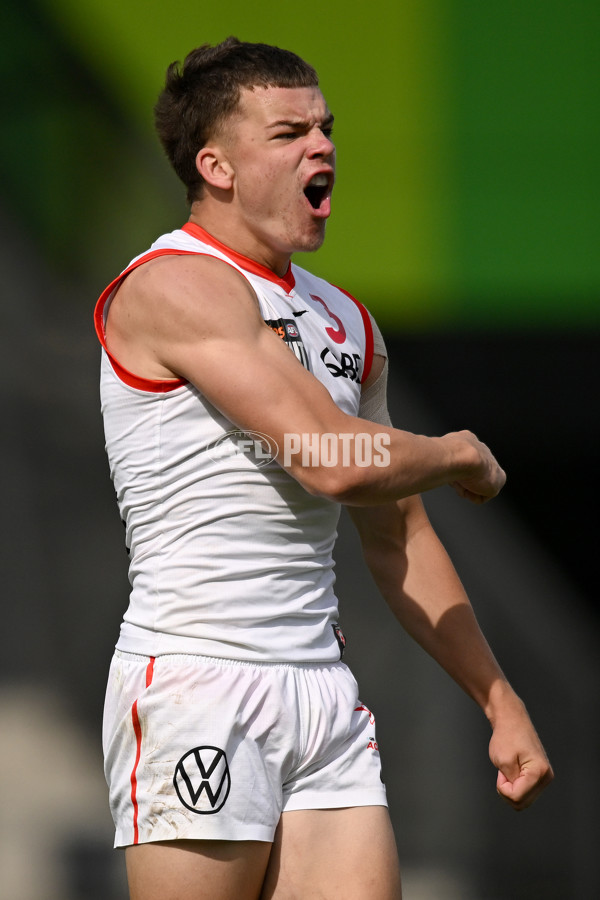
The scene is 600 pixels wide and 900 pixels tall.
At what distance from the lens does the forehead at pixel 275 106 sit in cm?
169

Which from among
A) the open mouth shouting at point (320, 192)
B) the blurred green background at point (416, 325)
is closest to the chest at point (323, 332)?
the open mouth shouting at point (320, 192)

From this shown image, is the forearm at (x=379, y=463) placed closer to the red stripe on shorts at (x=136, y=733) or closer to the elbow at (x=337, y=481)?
the elbow at (x=337, y=481)

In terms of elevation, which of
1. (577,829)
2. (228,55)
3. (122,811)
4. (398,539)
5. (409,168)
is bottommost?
(577,829)

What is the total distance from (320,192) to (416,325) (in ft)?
4.73

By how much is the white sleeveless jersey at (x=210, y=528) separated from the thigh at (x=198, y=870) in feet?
0.85

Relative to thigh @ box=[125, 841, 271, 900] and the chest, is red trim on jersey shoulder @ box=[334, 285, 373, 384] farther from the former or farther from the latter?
thigh @ box=[125, 841, 271, 900]

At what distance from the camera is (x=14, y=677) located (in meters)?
3.01

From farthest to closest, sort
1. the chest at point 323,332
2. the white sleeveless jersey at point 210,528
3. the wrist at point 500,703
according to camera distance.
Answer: the wrist at point 500,703 < the chest at point 323,332 < the white sleeveless jersey at point 210,528

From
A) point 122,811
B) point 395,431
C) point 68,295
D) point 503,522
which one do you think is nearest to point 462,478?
point 395,431

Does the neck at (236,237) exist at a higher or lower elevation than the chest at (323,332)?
higher

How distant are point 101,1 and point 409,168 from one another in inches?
39.8

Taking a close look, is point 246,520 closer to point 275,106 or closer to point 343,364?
point 343,364

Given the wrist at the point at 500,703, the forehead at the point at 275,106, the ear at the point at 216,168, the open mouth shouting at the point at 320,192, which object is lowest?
the wrist at the point at 500,703

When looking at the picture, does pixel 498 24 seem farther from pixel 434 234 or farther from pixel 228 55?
pixel 228 55
